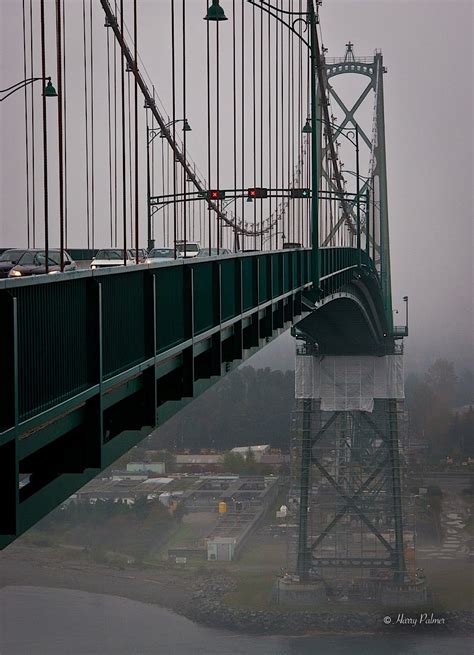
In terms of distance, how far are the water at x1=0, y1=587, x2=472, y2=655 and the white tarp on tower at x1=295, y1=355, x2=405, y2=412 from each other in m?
8.68

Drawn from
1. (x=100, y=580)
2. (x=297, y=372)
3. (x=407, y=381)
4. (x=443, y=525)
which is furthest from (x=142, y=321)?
(x=407, y=381)

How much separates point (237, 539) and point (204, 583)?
Result: 25.2ft

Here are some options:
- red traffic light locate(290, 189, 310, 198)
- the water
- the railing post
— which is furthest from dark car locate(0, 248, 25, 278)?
the water

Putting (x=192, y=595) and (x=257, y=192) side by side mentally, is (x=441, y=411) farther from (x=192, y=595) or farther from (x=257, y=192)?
(x=257, y=192)

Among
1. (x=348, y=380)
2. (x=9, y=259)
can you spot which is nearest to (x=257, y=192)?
(x=9, y=259)

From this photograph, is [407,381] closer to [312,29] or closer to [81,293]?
[312,29]

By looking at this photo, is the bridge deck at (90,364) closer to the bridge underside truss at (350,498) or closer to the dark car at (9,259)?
the dark car at (9,259)

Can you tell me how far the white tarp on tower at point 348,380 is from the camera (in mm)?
59656

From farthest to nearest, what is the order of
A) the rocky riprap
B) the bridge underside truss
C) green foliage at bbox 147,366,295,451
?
green foliage at bbox 147,366,295,451 → the bridge underside truss → the rocky riprap

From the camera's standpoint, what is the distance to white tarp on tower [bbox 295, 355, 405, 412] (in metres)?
59.7

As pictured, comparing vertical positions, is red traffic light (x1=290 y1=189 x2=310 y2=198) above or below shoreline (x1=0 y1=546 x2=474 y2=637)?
above

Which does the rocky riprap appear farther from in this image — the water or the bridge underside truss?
the bridge underside truss

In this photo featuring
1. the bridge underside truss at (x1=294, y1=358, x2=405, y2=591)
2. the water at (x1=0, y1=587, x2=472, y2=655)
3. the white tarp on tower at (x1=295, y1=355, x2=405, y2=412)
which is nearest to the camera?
the water at (x1=0, y1=587, x2=472, y2=655)

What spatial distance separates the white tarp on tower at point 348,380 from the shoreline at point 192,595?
301 inches
